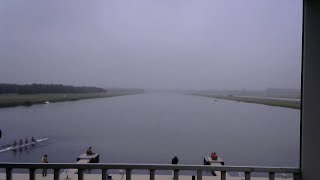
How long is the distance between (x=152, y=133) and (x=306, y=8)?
5.47ft

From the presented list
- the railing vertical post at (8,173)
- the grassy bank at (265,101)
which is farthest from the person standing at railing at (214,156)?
the railing vertical post at (8,173)

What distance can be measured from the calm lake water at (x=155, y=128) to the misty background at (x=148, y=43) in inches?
8.4

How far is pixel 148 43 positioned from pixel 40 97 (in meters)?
1.06

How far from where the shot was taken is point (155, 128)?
9.02 ft

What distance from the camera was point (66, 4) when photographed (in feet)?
8.00

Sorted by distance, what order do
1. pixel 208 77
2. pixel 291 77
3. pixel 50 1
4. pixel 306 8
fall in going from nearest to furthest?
pixel 306 8, pixel 291 77, pixel 50 1, pixel 208 77

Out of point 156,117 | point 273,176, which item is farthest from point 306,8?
point 156,117

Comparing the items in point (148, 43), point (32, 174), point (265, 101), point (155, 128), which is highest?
point (148, 43)

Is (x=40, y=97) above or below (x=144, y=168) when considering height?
above

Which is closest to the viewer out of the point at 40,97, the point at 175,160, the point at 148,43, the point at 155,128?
the point at 175,160

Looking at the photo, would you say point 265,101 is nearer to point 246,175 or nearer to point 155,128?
point 246,175

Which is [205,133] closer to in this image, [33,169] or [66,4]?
[33,169]

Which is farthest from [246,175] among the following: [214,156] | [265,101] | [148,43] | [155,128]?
[148,43]

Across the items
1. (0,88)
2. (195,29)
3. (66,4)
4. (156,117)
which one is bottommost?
(156,117)
